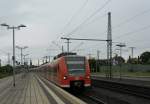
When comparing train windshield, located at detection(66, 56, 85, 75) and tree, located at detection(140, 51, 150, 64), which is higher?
tree, located at detection(140, 51, 150, 64)

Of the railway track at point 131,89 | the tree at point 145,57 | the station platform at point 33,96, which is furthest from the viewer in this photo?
the tree at point 145,57

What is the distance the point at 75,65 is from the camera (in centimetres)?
2733

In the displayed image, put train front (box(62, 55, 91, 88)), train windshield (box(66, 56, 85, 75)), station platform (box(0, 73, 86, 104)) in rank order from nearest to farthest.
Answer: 1. station platform (box(0, 73, 86, 104))
2. train front (box(62, 55, 91, 88))
3. train windshield (box(66, 56, 85, 75))

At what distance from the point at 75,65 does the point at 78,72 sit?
0.64 metres

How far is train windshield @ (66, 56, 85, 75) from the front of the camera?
88.7ft

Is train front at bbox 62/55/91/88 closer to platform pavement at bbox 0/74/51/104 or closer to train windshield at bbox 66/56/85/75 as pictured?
train windshield at bbox 66/56/85/75

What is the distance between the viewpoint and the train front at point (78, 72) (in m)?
26.5

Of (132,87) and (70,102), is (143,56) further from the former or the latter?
(70,102)

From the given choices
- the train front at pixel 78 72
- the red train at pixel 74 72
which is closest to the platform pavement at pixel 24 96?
the red train at pixel 74 72

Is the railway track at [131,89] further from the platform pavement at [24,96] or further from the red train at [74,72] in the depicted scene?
the platform pavement at [24,96]

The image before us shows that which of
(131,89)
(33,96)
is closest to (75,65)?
(131,89)

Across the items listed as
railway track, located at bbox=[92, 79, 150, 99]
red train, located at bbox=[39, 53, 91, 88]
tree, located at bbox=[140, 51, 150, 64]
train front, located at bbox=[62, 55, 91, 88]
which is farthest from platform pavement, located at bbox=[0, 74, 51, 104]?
tree, located at bbox=[140, 51, 150, 64]

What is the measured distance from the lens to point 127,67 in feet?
370

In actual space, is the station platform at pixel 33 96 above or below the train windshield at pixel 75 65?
below
